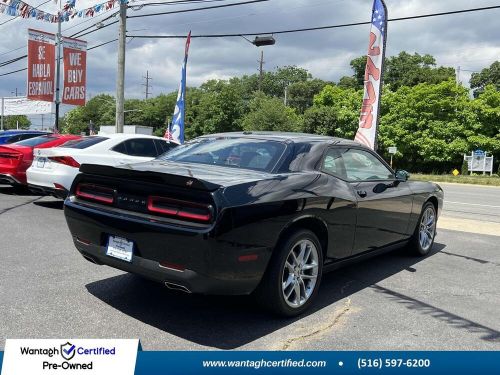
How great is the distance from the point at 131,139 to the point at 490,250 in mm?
6481

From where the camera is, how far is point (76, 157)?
870 centimetres

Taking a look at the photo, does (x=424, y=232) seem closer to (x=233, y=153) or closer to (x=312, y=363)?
(x=233, y=153)

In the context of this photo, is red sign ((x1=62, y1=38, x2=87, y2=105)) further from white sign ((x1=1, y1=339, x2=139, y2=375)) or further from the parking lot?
white sign ((x1=1, y1=339, x2=139, y2=375))

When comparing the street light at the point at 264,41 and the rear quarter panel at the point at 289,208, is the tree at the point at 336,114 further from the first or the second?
the rear quarter panel at the point at 289,208

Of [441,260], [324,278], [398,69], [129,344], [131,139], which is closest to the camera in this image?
[129,344]

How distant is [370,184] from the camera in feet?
16.9

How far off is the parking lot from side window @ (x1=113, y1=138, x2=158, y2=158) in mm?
3295

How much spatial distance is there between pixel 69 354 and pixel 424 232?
5365 millimetres

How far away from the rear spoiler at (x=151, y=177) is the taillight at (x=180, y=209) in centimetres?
12

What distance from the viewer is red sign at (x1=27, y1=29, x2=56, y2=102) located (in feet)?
70.3

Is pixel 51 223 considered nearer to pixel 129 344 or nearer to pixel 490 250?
pixel 129 344

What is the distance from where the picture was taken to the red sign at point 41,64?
70.3 ft

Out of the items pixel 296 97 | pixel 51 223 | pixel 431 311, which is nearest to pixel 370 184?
pixel 431 311

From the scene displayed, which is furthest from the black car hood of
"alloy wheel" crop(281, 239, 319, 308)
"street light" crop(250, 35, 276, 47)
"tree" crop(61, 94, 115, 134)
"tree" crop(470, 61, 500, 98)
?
"tree" crop(61, 94, 115, 134)
